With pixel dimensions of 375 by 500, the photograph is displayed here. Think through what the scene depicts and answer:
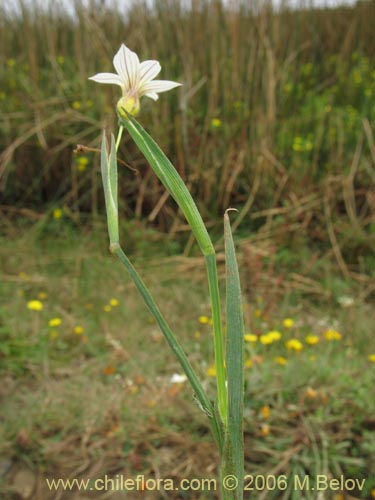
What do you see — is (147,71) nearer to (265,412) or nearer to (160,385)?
(265,412)

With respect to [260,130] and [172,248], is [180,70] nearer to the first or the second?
[260,130]

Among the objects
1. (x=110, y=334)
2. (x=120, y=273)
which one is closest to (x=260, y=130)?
(x=120, y=273)

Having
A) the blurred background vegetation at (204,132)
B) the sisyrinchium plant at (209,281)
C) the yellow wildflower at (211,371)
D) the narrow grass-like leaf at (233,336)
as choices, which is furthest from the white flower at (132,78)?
the blurred background vegetation at (204,132)

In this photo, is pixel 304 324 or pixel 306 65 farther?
pixel 306 65

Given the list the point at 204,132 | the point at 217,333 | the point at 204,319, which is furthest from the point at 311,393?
the point at 204,132

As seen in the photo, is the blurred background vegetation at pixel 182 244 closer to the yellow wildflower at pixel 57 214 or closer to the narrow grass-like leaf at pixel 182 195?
the yellow wildflower at pixel 57 214

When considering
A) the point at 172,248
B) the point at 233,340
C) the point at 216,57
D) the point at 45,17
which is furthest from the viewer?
the point at 45,17

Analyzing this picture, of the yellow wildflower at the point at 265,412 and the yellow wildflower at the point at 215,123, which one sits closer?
the yellow wildflower at the point at 265,412

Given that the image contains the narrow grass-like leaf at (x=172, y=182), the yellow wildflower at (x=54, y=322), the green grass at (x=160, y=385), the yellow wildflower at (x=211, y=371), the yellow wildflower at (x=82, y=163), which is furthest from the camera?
the yellow wildflower at (x=82, y=163)
